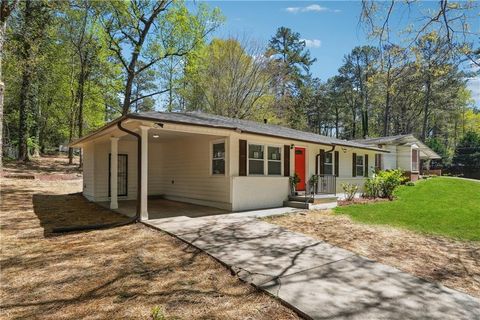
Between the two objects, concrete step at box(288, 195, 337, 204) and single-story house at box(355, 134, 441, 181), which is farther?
single-story house at box(355, 134, 441, 181)

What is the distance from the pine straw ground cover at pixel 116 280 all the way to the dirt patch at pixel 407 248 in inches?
112

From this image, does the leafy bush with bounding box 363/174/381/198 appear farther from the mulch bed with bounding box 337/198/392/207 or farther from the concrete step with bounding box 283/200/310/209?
the concrete step with bounding box 283/200/310/209

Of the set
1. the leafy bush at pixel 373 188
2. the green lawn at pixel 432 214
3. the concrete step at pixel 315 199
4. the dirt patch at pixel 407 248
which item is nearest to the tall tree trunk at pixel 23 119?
the concrete step at pixel 315 199

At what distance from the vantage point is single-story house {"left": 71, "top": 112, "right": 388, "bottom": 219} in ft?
→ 27.7

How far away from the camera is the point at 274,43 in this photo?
3198 cm

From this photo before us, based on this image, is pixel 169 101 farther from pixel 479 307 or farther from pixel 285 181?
pixel 479 307

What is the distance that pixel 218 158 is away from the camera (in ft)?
33.3

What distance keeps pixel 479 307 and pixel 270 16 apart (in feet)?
32.7

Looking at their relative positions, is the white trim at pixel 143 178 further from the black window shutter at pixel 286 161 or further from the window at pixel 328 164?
the window at pixel 328 164

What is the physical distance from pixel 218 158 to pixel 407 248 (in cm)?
623

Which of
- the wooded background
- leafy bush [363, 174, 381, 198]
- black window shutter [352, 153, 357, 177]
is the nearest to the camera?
leafy bush [363, 174, 381, 198]

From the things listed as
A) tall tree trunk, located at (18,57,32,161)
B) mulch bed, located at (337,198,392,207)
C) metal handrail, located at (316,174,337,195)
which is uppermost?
tall tree trunk, located at (18,57,32,161)

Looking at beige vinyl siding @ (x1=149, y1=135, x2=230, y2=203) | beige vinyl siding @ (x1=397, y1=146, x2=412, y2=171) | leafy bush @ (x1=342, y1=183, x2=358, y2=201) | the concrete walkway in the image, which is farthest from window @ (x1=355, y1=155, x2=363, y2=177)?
the concrete walkway

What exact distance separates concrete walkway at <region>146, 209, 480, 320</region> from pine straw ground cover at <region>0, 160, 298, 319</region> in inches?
12.1
